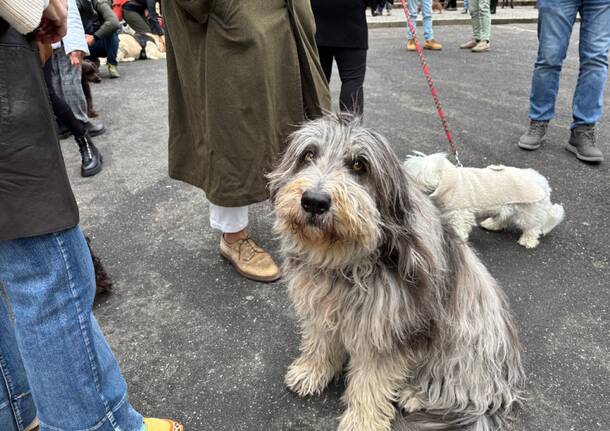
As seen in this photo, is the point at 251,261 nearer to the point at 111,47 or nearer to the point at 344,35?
the point at 344,35

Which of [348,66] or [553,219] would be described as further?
[348,66]

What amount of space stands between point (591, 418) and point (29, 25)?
2660 millimetres

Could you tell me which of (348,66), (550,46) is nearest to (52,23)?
(348,66)

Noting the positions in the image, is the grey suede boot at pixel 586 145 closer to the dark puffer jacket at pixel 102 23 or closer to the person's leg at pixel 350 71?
the person's leg at pixel 350 71

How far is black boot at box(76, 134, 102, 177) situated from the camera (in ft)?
15.0

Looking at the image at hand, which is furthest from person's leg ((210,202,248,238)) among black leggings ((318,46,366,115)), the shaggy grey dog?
black leggings ((318,46,366,115))

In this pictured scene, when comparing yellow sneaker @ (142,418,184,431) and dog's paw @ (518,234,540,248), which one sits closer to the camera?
yellow sneaker @ (142,418,184,431)

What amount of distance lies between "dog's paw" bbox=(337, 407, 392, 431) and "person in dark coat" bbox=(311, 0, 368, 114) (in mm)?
2167

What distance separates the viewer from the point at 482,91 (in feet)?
23.3

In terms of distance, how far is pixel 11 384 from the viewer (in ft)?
5.44

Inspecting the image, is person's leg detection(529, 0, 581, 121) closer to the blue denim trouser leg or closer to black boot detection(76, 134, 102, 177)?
black boot detection(76, 134, 102, 177)

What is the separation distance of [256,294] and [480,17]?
9024 millimetres

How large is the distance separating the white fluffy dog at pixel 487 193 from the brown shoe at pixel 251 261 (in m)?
1.17

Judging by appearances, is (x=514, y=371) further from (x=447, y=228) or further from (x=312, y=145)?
(x=312, y=145)
